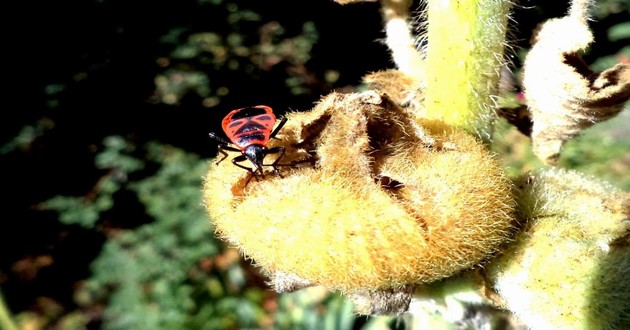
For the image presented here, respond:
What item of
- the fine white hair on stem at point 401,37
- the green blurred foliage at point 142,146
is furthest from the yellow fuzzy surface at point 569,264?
the green blurred foliage at point 142,146

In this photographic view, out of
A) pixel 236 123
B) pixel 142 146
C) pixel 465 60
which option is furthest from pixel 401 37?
pixel 142 146

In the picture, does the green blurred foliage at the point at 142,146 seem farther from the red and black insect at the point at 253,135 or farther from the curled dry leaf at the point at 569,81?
the curled dry leaf at the point at 569,81

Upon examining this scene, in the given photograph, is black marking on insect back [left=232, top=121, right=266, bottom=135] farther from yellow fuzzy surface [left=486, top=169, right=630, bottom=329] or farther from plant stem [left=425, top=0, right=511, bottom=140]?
yellow fuzzy surface [left=486, top=169, right=630, bottom=329]

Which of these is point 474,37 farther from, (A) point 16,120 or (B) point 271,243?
(A) point 16,120

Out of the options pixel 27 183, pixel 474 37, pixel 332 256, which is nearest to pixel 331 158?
pixel 332 256

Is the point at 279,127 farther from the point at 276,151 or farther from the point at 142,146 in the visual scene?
the point at 142,146

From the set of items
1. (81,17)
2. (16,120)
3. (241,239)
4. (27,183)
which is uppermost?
(241,239)

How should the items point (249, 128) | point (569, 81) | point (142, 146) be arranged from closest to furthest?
point (569, 81), point (249, 128), point (142, 146)
